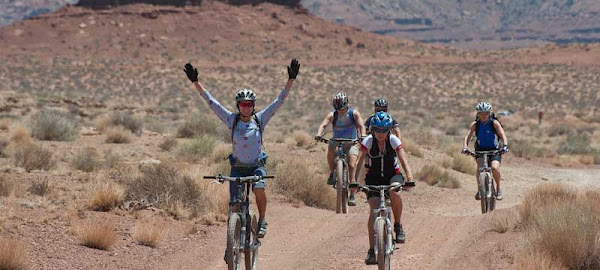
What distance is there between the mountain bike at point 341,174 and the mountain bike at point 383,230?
473 centimetres

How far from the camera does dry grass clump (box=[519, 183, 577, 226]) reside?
37.1 ft

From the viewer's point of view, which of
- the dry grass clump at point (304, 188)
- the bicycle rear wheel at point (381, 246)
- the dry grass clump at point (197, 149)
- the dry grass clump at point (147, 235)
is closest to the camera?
the bicycle rear wheel at point (381, 246)

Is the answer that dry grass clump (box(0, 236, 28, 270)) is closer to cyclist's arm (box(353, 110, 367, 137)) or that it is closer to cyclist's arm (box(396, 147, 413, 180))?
cyclist's arm (box(396, 147, 413, 180))

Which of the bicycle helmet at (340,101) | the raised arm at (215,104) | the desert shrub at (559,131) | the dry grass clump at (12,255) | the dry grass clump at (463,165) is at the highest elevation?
the raised arm at (215,104)

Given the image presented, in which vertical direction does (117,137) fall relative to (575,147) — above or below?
above

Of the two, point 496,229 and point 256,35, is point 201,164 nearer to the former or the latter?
point 496,229

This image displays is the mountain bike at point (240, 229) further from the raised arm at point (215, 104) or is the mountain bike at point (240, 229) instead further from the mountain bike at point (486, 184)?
the mountain bike at point (486, 184)

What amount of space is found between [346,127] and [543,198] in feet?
11.0

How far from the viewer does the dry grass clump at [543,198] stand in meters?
11.3

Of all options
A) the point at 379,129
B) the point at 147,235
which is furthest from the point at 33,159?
the point at 379,129

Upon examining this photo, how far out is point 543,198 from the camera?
1280 cm

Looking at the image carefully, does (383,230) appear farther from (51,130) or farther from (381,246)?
(51,130)

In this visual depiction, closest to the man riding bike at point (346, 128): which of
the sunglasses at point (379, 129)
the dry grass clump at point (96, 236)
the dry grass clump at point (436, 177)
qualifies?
the dry grass clump at point (96, 236)

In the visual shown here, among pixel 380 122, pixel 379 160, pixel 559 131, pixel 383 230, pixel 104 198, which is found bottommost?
pixel 559 131
